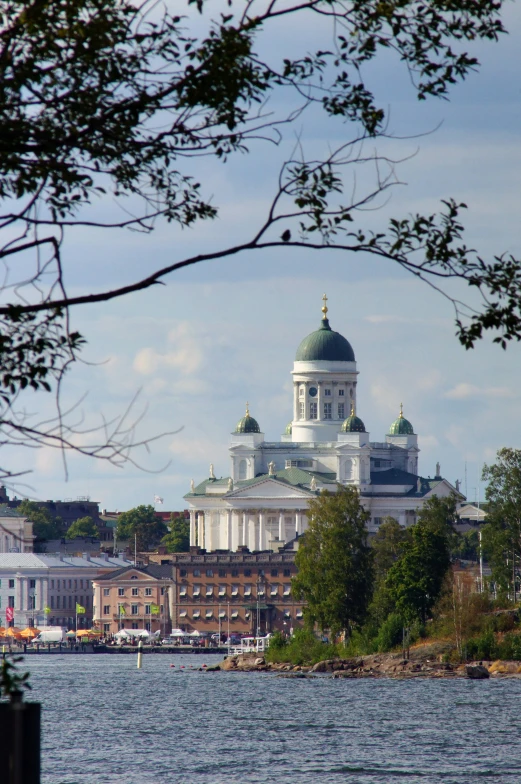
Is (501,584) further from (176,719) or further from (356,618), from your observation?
(176,719)

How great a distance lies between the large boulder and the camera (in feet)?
275

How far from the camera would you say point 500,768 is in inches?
1876

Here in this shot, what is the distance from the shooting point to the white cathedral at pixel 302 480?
19038cm

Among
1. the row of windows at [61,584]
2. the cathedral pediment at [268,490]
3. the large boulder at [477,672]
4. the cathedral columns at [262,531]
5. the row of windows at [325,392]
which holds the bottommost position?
the large boulder at [477,672]

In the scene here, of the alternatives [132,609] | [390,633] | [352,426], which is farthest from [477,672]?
[352,426]

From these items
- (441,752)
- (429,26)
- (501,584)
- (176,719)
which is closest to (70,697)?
(176,719)

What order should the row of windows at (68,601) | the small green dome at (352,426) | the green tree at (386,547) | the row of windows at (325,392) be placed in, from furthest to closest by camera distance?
the row of windows at (325,392), the small green dome at (352,426), the row of windows at (68,601), the green tree at (386,547)

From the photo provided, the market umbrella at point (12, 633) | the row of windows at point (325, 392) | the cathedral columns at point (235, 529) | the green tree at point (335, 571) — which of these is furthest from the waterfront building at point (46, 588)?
the green tree at point (335, 571)

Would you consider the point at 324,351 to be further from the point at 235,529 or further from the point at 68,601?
the point at 68,601

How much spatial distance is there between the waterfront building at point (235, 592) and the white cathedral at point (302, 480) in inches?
432

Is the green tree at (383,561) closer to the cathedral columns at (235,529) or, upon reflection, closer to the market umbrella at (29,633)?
the market umbrella at (29,633)

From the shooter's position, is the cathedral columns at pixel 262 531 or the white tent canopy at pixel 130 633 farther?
the cathedral columns at pixel 262 531

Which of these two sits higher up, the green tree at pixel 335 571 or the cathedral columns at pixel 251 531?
the cathedral columns at pixel 251 531

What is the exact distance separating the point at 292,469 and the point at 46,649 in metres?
47.9
